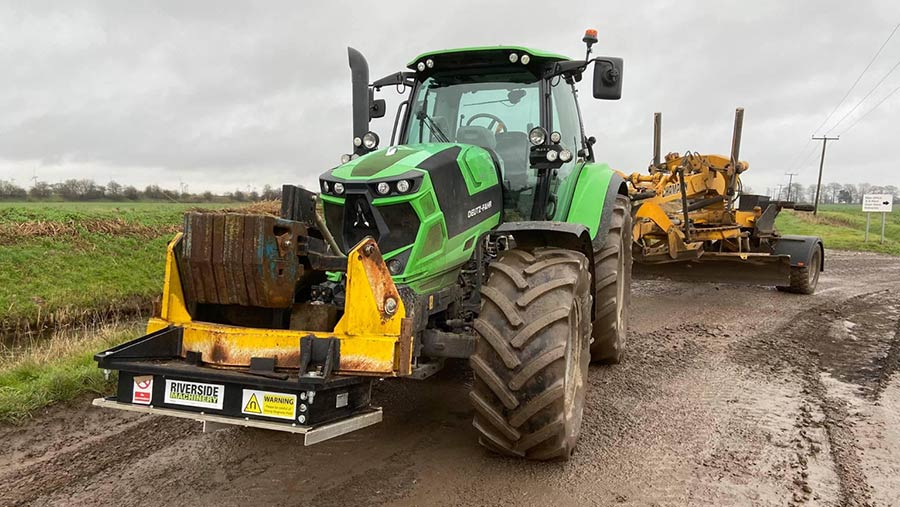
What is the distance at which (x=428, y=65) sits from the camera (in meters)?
5.31

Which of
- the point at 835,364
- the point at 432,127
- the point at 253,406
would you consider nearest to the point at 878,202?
the point at 835,364

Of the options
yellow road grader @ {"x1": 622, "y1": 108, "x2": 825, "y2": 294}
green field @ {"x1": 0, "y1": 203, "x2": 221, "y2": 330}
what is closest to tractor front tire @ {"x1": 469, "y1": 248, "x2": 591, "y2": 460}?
yellow road grader @ {"x1": 622, "y1": 108, "x2": 825, "y2": 294}

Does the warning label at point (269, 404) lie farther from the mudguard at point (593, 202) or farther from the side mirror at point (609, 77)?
the side mirror at point (609, 77)

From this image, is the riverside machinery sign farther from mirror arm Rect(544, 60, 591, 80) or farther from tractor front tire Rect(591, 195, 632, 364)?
mirror arm Rect(544, 60, 591, 80)

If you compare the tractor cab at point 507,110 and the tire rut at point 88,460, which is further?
the tractor cab at point 507,110

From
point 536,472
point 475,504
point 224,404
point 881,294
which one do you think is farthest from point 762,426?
point 881,294

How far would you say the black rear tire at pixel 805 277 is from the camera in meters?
10.5

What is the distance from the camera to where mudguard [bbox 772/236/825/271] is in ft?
34.4

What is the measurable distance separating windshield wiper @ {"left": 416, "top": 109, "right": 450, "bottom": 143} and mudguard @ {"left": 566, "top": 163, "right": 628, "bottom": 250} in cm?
118

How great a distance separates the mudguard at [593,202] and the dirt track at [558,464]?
1333 mm

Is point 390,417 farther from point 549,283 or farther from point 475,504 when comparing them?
point 549,283

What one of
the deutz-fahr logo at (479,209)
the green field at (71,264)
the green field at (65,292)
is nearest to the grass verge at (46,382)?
the green field at (65,292)

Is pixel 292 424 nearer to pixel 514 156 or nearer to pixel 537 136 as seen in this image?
pixel 537 136

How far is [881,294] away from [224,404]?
38.2 feet
